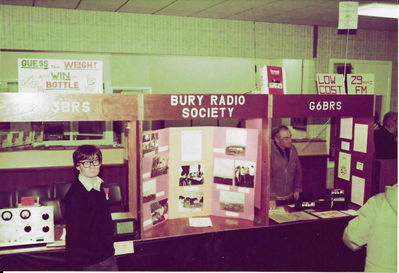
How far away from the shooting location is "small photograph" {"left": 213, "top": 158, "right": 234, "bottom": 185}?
11.8 feet

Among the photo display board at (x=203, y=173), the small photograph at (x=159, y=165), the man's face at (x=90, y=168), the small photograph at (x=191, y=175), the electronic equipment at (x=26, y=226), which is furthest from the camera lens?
the small photograph at (x=191, y=175)

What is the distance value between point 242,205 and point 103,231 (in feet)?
4.50

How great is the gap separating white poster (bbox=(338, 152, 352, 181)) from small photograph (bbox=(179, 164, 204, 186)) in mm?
1599

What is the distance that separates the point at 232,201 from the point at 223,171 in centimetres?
28

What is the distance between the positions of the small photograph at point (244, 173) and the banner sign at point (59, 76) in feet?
4.39

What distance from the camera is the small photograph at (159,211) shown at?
11.2ft

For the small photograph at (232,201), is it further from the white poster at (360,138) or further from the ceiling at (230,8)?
the ceiling at (230,8)

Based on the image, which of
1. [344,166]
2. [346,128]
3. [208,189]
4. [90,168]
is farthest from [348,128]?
[90,168]

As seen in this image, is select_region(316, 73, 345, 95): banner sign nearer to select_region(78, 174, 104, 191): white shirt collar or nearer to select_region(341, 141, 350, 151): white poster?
select_region(341, 141, 350, 151): white poster

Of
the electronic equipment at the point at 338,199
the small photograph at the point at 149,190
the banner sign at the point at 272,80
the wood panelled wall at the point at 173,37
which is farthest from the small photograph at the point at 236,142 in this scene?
the wood panelled wall at the point at 173,37

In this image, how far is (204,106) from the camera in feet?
10.7

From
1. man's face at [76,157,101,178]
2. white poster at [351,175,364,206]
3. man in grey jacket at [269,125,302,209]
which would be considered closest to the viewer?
man's face at [76,157,101,178]

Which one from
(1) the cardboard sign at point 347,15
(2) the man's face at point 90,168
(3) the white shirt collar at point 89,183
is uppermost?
(1) the cardboard sign at point 347,15

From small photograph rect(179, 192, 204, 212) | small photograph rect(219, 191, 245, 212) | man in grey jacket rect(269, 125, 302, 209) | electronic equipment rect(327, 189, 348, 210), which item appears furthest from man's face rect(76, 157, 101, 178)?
electronic equipment rect(327, 189, 348, 210)
